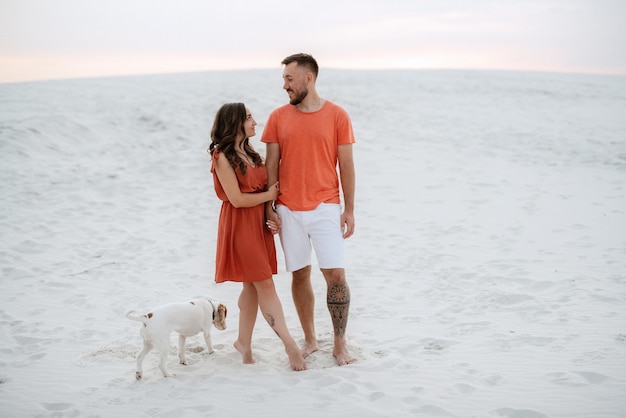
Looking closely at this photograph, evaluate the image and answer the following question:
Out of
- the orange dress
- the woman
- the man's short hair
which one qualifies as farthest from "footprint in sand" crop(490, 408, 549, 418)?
the man's short hair

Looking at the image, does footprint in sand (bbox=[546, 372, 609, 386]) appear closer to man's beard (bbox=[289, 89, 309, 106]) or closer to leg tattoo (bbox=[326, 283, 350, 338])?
leg tattoo (bbox=[326, 283, 350, 338])

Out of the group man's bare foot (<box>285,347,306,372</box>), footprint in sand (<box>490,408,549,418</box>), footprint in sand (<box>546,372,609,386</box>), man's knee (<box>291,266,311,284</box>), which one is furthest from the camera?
man's knee (<box>291,266,311,284</box>)

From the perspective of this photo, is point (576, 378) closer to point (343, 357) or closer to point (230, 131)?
point (343, 357)

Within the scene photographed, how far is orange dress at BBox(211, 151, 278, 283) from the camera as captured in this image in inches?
Result: 159

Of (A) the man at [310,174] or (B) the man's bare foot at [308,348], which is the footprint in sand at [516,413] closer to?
(A) the man at [310,174]

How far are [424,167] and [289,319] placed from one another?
7.98m

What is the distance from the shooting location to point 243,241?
4047 mm

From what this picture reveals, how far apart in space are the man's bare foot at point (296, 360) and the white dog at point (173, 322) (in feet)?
2.02

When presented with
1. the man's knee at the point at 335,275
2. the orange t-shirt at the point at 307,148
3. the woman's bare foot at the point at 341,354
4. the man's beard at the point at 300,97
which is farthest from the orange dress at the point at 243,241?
the woman's bare foot at the point at 341,354

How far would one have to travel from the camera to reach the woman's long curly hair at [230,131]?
399 centimetres

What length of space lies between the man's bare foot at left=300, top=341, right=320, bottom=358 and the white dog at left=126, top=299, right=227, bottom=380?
2.30ft

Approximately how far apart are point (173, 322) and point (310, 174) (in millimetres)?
1457

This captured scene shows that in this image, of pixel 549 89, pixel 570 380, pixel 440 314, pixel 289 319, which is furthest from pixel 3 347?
pixel 549 89

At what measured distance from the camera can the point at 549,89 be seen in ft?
76.9
